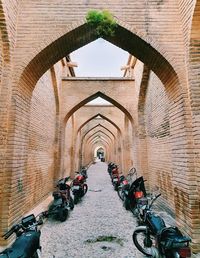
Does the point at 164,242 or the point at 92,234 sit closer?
the point at 164,242

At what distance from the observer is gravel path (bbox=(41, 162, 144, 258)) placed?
367 centimetres

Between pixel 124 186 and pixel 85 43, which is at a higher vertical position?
pixel 85 43

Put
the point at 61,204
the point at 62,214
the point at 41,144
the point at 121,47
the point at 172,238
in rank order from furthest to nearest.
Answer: the point at 41,144
the point at 61,204
the point at 62,214
the point at 121,47
the point at 172,238

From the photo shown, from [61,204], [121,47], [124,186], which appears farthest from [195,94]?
[124,186]

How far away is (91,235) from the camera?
4527 millimetres

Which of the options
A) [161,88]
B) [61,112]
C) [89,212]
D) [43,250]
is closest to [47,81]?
[61,112]

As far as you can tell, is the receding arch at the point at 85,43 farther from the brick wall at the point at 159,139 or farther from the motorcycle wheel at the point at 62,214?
the motorcycle wheel at the point at 62,214

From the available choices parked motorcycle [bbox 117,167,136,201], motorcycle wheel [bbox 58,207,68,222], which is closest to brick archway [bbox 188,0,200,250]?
motorcycle wheel [bbox 58,207,68,222]

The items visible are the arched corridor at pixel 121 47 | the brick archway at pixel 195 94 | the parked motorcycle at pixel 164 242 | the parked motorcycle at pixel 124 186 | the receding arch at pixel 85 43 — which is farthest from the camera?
the parked motorcycle at pixel 124 186

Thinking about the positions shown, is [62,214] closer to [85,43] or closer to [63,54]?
[63,54]

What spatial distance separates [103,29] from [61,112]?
597cm

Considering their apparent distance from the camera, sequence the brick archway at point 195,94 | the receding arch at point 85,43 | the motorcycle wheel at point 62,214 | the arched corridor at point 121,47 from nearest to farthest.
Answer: the brick archway at point 195,94 → the arched corridor at point 121,47 → the receding arch at point 85,43 → the motorcycle wheel at point 62,214

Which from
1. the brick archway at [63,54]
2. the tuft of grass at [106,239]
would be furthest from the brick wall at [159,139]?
the tuft of grass at [106,239]

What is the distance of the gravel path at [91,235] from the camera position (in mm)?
3670
